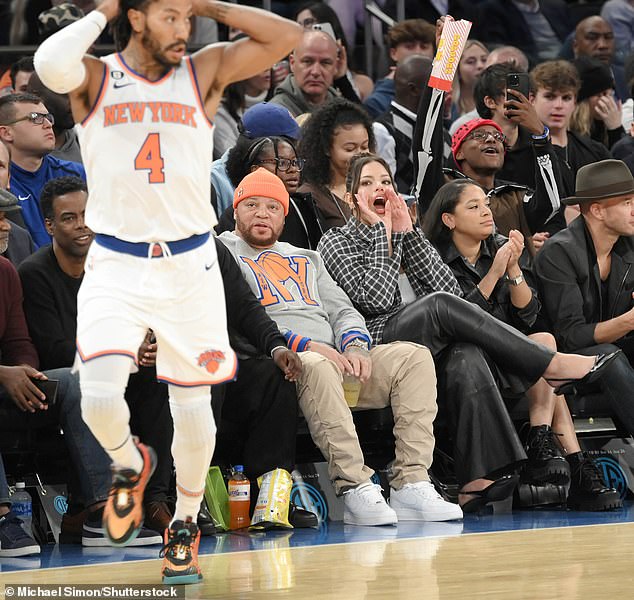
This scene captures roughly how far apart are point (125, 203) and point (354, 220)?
2.53m

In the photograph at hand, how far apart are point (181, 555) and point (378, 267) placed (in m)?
2.38

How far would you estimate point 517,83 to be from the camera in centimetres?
793

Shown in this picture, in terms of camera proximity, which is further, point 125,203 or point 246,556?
point 246,556

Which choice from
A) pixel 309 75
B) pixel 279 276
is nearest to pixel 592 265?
pixel 279 276

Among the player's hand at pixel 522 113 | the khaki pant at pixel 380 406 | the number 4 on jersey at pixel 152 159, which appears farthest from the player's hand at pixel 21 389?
the player's hand at pixel 522 113

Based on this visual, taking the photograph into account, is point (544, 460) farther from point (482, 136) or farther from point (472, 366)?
point (482, 136)

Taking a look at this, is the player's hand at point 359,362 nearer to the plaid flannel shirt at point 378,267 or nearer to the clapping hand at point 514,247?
the plaid flannel shirt at point 378,267

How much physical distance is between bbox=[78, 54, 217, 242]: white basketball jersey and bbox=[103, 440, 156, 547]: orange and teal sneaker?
0.79 metres

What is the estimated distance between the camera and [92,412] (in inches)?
168

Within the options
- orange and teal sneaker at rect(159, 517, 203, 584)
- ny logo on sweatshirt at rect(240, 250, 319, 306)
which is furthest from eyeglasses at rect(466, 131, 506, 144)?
orange and teal sneaker at rect(159, 517, 203, 584)

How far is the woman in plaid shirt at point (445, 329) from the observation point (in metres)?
6.29

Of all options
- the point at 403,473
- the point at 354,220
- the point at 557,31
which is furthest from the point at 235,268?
the point at 557,31

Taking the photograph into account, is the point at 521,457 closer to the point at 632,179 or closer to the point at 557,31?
the point at 632,179

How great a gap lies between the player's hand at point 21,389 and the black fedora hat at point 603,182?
10.3 ft
